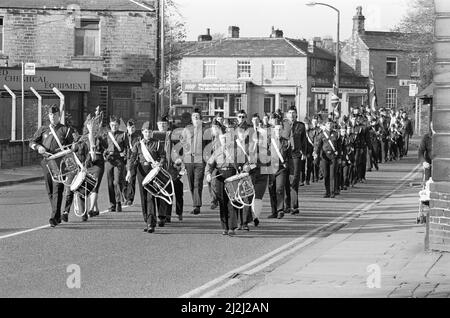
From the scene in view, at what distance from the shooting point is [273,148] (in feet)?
62.8

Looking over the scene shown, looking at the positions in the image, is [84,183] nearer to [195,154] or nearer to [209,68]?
[195,154]

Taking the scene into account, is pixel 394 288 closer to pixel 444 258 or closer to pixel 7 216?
pixel 444 258

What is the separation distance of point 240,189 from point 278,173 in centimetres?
302

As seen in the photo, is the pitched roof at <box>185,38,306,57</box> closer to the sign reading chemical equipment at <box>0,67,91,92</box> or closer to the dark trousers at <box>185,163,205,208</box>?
the sign reading chemical equipment at <box>0,67,91,92</box>

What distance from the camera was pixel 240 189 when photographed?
1636 centimetres

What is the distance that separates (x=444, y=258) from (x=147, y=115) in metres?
34.8

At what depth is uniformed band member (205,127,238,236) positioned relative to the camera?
1616 centimetres

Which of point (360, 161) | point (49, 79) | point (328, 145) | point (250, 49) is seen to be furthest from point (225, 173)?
point (250, 49)

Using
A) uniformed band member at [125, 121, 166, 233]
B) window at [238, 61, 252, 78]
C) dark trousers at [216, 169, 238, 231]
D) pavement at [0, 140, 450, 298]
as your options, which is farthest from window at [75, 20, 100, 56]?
window at [238, 61, 252, 78]

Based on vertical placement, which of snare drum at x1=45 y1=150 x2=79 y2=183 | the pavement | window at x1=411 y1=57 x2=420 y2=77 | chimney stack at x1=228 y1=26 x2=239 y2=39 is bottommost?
the pavement

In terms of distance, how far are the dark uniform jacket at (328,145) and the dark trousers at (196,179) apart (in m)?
5.08

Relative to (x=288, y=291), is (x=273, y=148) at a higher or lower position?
higher

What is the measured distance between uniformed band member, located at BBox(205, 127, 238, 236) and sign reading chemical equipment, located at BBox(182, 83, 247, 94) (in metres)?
49.7
